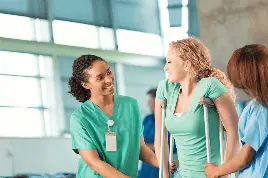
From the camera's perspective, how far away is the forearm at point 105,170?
3.79 metres

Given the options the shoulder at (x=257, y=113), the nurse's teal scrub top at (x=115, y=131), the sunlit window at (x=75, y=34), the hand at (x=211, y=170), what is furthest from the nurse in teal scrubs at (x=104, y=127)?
the sunlit window at (x=75, y=34)

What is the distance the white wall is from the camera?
248 inches

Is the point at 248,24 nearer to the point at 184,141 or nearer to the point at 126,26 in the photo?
the point at 126,26

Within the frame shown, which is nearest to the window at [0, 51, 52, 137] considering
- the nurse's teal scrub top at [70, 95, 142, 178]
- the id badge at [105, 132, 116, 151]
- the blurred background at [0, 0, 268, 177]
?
the blurred background at [0, 0, 268, 177]

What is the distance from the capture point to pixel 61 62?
6934 millimetres

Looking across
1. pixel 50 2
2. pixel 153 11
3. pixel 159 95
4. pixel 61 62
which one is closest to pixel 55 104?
pixel 61 62

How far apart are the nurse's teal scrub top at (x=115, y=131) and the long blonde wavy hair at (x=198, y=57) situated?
48cm

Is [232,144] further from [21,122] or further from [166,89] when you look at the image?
[21,122]

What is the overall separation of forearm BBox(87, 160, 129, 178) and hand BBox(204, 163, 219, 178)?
519 millimetres

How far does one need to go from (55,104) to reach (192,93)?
3301 mm

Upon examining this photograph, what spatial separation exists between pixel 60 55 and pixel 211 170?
12.3 ft

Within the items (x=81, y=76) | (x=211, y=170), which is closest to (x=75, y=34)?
(x=81, y=76)

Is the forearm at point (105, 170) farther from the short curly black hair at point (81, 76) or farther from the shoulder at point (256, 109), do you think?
the shoulder at point (256, 109)

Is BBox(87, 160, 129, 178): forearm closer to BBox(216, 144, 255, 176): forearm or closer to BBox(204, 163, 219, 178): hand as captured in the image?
BBox(204, 163, 219, 178): hand
